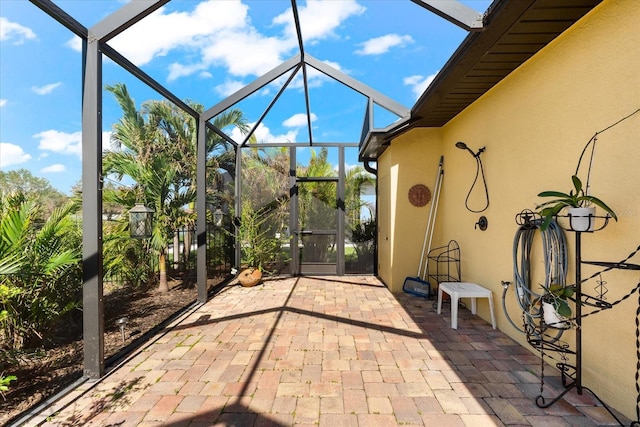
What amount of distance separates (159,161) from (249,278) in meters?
2.38

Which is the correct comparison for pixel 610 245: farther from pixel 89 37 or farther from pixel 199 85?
pixel 199 85

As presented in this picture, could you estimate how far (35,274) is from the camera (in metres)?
2.51

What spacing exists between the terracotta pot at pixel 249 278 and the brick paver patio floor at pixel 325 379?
5.10 ft

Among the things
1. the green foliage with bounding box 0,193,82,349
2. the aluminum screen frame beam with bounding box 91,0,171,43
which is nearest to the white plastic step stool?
the green foliage with bounding box 0,193,82,349

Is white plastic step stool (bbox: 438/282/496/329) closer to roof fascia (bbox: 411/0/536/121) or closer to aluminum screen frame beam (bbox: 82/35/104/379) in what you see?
roof fascia (bbox: 411/0/536/121)

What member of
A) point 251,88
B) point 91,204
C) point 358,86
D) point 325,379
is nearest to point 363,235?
point 358,86

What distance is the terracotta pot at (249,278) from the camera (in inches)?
209

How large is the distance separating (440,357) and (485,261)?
1420mm

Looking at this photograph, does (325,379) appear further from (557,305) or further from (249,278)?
(249,278)

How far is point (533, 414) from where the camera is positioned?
184 cm

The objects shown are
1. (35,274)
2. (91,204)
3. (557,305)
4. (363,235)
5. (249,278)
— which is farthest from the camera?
(363,235)

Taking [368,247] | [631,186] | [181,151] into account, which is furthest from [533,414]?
[181,151]

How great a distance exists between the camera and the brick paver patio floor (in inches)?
72.7

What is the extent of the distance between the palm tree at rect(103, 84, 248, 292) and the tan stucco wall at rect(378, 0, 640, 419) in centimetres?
426
